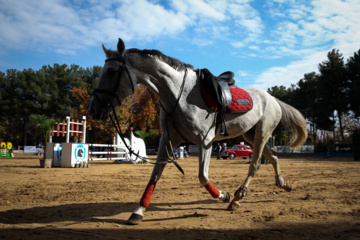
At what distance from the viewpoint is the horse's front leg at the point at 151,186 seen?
3387 mm

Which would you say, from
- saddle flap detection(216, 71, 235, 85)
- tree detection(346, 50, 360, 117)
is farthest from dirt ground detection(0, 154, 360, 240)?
tree detection(346, 50, 360, 117)

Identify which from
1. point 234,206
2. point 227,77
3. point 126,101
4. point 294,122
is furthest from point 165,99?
point 126,101

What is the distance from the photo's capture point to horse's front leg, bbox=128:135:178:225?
339cm

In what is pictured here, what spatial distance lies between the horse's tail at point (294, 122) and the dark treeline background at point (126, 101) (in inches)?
1056

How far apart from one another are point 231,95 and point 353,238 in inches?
98.7

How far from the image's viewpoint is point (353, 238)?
2.73 metres

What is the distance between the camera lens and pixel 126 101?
3206 centimetres

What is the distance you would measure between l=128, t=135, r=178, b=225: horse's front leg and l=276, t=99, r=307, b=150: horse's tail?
3.20 metres

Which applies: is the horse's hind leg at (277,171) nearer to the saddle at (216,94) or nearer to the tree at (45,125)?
the saddle at (216,94)

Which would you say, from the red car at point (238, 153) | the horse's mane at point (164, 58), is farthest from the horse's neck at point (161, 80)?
the red car at point (238, 153)

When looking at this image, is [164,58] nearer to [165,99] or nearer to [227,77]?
[165,99]

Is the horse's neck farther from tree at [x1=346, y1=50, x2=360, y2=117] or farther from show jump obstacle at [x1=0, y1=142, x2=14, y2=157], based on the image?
tree at [x1=346, y1=50, x2=360, y2=117]

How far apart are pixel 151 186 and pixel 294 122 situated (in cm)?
382

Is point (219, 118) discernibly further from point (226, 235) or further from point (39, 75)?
point (39, 75)
